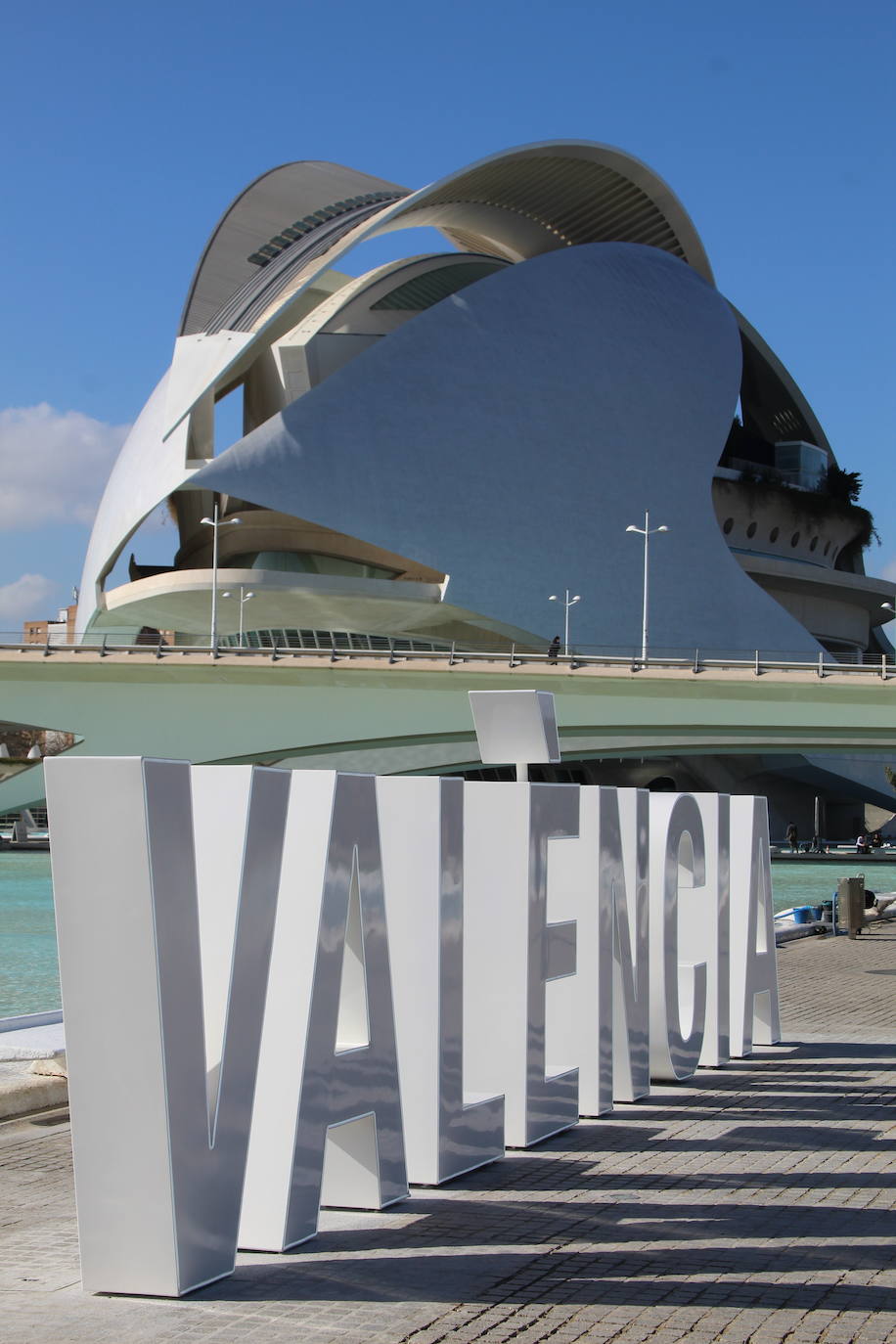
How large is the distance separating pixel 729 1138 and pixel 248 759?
97.1ft

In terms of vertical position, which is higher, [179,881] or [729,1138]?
[179,881]

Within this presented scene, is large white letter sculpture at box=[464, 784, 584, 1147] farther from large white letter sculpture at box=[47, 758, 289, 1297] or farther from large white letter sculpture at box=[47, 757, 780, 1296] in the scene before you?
large white letter sculpture at box=[47, 758, 289, 1297]

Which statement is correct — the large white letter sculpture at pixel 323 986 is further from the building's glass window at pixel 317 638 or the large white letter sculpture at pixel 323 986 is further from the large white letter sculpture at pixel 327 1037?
the building's glass window at pixel 317 638

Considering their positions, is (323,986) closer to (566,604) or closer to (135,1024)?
(135,1024)

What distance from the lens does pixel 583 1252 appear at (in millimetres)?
5645

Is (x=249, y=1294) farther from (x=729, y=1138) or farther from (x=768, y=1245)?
(x=729, y=1138)

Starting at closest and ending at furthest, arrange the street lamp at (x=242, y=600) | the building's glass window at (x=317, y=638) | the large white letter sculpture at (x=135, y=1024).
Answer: the large white letter sculpture at (x=135, y=1024), the street lamp at (x=242, y=600), the building's glass window at (x=317, y=638)

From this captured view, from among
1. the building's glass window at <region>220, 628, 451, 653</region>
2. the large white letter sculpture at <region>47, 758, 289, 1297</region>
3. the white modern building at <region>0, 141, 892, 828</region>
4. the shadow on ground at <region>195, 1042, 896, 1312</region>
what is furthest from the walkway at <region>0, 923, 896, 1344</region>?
the building's glass window at <region>220, 628, 451, 653</region>

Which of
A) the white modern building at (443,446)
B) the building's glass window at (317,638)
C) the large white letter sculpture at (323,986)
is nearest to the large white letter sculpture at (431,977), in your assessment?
the large white letter sculpture at (323,986)

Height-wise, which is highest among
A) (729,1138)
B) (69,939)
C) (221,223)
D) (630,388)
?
(221,223)

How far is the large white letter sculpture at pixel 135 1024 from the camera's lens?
518 centimetres

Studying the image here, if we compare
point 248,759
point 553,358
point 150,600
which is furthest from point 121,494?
point 248,759

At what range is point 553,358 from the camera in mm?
55969

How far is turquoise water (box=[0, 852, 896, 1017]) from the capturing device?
16.1m
